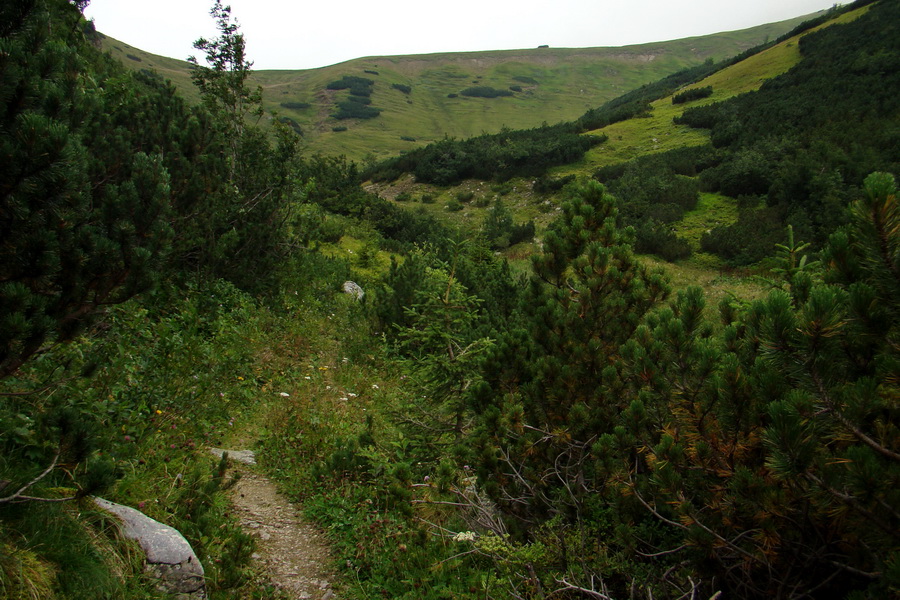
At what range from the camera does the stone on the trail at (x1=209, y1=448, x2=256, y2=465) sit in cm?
451

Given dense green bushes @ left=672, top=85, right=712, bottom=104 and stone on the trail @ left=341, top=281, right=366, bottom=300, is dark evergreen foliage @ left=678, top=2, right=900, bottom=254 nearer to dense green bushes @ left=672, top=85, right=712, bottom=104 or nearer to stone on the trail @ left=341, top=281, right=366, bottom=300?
dense green bushes @ left=672, top=85, right=712, bottom=104

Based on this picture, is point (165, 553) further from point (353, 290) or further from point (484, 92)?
point (484, 92)

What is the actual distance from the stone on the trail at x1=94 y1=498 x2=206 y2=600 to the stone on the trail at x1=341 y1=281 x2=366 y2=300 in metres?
7.74

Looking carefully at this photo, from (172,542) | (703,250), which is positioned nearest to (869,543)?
(172,542)

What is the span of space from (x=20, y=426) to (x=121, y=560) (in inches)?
37.3

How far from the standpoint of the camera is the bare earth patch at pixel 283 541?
321 cm

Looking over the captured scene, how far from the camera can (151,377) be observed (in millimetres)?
4719

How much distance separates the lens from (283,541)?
11.9 ft

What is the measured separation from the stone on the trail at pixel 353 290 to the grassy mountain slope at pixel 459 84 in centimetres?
4694

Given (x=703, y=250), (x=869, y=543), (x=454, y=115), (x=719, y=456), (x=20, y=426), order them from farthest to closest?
(x=454, y=115)
(x=703, y=250)
(x=20, y=426)
(x=719, y=456)
(x=869, y=543)

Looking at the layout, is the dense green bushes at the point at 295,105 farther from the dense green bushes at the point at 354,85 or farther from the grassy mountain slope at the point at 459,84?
the dense green bushes at the point at 354,85

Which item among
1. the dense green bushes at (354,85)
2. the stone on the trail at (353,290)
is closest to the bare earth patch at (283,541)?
the stone on the trail at (353,290)

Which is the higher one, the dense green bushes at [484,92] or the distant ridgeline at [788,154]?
the dense green bushes at [484,92]

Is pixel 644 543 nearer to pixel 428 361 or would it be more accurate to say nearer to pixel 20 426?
pixel 428 361
